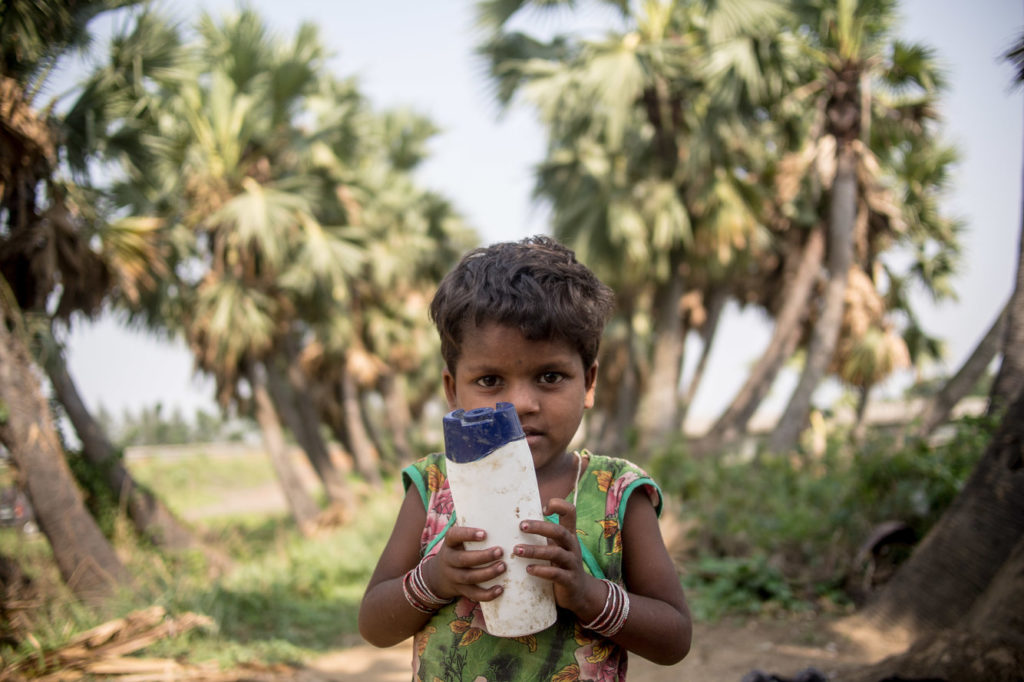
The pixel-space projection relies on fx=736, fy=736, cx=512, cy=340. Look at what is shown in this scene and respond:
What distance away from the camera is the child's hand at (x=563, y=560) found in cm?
128

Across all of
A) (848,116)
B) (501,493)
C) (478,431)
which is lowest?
(501,493)

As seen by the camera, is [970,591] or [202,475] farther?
[202,475]

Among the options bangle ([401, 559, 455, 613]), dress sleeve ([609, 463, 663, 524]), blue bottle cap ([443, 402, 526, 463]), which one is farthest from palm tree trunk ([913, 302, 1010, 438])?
blue bottle cap ([443, 402, 526, 463])

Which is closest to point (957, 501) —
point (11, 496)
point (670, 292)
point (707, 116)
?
point (11, 496)

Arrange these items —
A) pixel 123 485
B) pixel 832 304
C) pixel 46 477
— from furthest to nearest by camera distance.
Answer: pixel 832 304 < pixel 123 485 < pixel 46 477

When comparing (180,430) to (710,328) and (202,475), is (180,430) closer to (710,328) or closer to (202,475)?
(202,475)

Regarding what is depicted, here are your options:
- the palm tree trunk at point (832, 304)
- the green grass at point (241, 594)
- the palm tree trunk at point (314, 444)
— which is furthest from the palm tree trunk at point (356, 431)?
the palm tree trunk at point (832, 304)

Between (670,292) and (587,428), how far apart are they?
7813 mm

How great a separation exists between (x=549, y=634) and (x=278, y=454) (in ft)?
39.2

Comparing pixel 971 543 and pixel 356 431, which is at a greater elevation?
pixel 971 543

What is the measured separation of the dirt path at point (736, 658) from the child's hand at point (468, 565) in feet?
10.5

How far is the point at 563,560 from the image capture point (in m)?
1.29

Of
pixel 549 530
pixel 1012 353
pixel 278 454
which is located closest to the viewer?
pixel 549 530

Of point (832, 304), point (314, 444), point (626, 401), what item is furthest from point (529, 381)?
point (626, 401)
